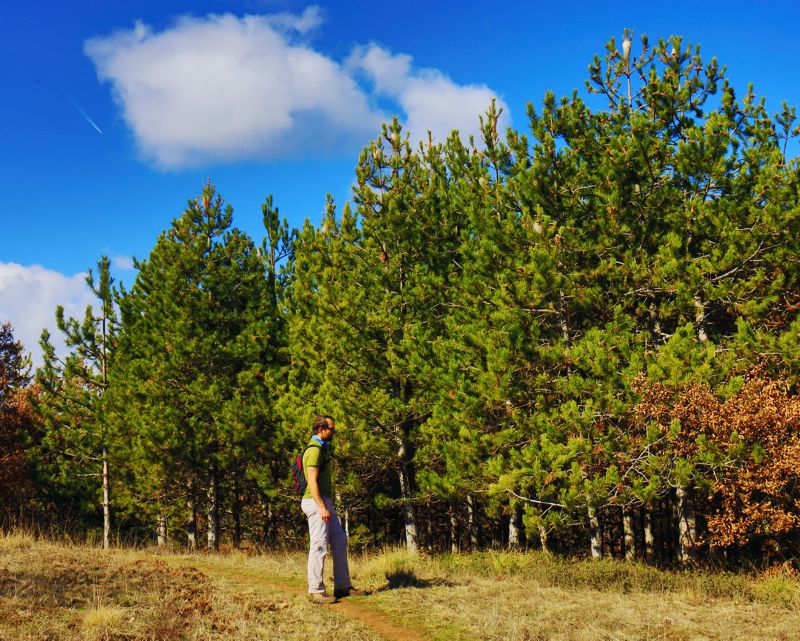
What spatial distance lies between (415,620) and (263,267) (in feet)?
52.9

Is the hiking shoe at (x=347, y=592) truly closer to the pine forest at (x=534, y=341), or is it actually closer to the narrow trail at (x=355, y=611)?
the narrow trail at (x=355, y=611)

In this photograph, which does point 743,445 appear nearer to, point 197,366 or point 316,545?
point 316,545

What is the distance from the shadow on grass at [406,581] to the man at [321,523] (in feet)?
2.49

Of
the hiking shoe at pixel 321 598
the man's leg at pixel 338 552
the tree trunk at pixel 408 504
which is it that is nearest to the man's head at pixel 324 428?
the man's leg at pixel 338 552

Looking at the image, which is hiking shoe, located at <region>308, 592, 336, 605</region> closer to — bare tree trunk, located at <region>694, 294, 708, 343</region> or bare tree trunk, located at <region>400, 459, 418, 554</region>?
bare tree trunk, located at <region>400, 459, 418, 554</region>

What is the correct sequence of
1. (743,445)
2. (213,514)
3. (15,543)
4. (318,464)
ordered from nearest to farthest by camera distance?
(318,464), (743,445), (15,543), (213,514)

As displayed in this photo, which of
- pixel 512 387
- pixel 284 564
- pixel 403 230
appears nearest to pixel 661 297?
pixel 512 387

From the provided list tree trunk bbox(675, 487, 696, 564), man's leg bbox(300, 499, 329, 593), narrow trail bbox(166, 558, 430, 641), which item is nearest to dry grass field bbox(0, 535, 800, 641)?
narrow trail bbox(166, 558, 430, 641)

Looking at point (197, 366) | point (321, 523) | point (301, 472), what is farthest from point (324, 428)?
point (197, 366)

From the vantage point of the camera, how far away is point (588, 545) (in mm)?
20391

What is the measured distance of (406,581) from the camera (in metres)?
8.43

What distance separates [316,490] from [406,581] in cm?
231

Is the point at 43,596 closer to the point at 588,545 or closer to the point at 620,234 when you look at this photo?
the point at 620,234

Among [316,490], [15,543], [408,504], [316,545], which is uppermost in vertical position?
[316,490]
